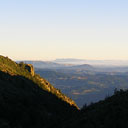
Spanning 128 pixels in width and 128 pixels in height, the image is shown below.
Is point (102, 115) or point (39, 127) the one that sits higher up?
point (102, 115)

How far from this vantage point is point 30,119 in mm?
90500

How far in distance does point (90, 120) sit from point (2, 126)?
2553 cm

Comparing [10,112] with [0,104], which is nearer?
[10,112]

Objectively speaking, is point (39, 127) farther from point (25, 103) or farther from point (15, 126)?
point (25, 103)

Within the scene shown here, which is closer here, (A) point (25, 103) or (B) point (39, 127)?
(B) point (39, 127)

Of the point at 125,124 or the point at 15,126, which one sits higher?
the point at 125,124

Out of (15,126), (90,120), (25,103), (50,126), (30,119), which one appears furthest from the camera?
(25,103)

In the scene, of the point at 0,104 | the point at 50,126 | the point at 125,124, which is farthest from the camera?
the point at 0,104

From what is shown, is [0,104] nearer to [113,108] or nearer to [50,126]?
[50,126]

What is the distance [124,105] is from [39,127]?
22762 mm

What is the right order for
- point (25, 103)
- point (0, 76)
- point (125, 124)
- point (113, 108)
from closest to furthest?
point (125, 124) < point (113, 108) < point (25, 103) < point (0, 76)

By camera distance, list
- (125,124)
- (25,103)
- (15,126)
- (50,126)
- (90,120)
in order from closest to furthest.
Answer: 1. (125,124)
2. (90,120)
3. (50,126)
4. (15,126)
5. (25,103)

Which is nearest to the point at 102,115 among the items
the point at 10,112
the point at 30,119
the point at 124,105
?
the point at 124,105

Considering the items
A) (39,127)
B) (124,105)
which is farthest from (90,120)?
(39,127)
